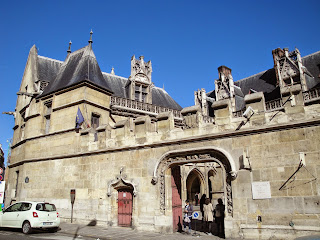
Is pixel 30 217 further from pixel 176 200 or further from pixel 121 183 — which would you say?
pixel 176 200

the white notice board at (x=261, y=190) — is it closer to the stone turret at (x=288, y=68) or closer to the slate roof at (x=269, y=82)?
the slate roof at (x=269, y=82)

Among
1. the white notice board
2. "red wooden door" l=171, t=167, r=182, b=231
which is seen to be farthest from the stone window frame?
the white notice board

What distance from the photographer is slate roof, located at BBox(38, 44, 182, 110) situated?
1380 cm

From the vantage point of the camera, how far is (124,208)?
33.9 feet

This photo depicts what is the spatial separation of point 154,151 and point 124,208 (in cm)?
274

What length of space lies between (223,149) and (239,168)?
76cm

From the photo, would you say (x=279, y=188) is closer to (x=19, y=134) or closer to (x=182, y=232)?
(x=182, y=232)

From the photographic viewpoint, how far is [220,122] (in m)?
8.45

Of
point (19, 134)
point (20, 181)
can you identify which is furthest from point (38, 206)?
point (19, 134)

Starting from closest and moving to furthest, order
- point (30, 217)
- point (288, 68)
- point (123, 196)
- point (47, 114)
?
point (30, 217)
point (123, 196)
point (47, 114)
point (288, 68)

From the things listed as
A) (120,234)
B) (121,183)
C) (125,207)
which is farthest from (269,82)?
(120,234)

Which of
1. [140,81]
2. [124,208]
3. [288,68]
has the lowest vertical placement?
[124,208]

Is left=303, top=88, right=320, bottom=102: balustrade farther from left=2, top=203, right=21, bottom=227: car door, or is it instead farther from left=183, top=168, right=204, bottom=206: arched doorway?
left=2, top=203, right=21, bottom=227: car door

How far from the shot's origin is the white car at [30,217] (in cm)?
911
